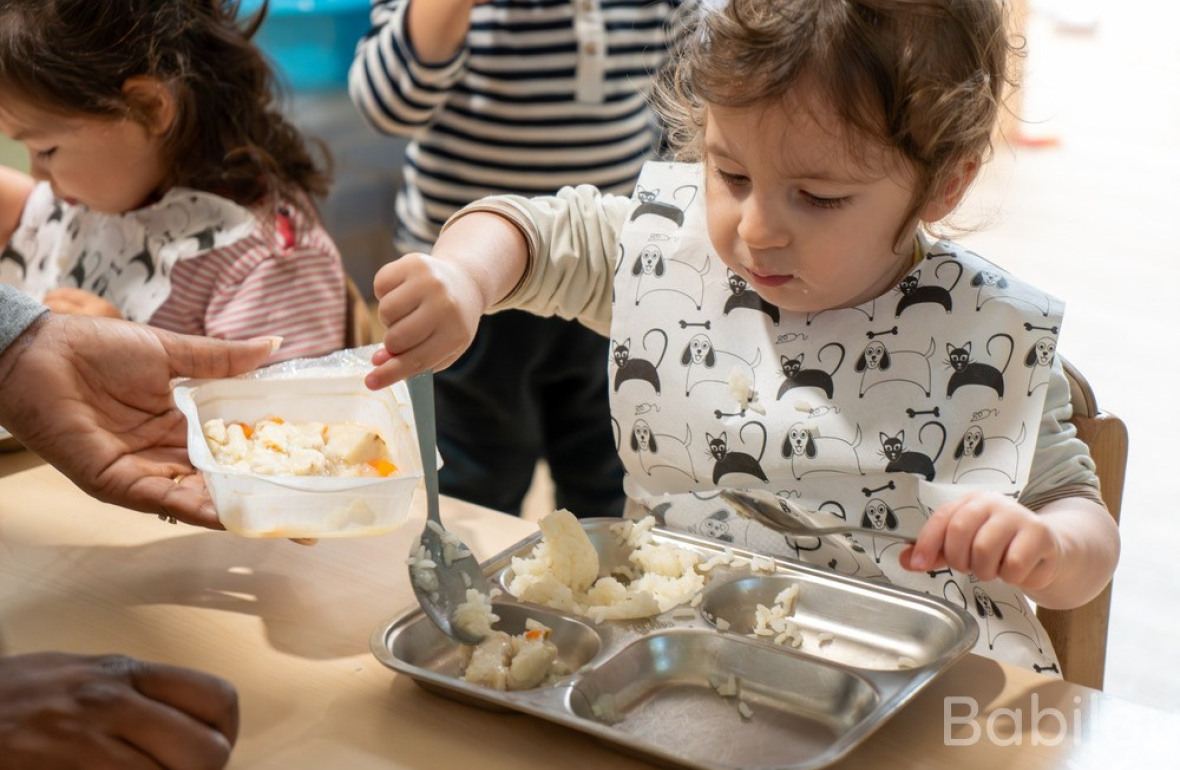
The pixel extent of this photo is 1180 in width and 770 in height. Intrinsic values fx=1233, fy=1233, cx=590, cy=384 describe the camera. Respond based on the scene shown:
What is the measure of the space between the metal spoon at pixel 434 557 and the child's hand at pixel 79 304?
2.98 feet

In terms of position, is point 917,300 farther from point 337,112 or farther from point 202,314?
point 337,112

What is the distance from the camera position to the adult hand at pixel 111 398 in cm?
124

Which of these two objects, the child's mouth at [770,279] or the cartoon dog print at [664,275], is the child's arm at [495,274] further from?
the child's mouth at [770,279]

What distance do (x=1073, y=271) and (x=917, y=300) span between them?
3.53 meters

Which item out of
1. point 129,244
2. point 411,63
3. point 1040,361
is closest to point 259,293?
point 129,244

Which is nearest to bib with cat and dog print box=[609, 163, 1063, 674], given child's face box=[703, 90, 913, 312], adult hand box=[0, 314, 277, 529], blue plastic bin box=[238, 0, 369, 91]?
child's face box=[703, 90, 913, 312]

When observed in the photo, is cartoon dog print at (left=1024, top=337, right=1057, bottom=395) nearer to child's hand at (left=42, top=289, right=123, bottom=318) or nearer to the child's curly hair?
the child's curly hair

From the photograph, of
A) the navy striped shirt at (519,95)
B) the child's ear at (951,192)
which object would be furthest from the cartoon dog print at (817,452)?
the navy striped shirt at (519,95)

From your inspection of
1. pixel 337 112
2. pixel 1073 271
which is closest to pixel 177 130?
pixel 337 112

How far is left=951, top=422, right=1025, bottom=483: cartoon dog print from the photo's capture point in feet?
3.86

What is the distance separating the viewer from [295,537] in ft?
3.69

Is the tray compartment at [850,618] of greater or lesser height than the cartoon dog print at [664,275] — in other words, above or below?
below

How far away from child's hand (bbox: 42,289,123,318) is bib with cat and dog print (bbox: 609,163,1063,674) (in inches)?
33.1

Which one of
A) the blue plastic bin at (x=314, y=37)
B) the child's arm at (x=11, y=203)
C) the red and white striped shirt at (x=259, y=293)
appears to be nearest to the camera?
the red and white striped shirt at (x=259, y=293)
